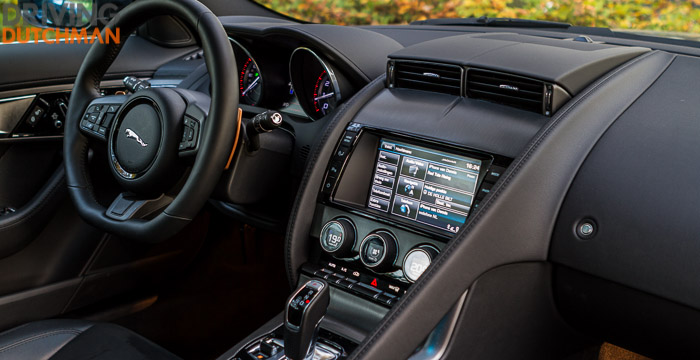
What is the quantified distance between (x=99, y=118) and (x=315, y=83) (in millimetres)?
581

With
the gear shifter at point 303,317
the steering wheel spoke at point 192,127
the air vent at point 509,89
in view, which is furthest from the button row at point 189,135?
the air vent at point 509,89

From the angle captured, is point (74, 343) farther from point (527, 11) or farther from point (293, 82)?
point (527, 11)

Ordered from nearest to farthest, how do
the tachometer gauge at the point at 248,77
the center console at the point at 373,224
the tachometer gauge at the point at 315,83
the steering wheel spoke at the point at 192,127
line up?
the center console at the point at 373,224, the steering wheel spoke at the point at 192,127, the tachometer gauge at the point at 315,83, the tachometer gauge at the point at 248,77

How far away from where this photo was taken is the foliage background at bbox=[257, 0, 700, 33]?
174 cm

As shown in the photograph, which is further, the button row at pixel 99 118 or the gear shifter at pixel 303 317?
the button row at pixel 99 118

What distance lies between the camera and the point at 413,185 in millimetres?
1346

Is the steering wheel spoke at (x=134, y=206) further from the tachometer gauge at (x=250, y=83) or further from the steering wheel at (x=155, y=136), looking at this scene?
the tachometer gauge at (x=250, y=83)

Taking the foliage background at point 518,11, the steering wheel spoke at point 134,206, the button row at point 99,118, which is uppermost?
the foliage background at point 518,11

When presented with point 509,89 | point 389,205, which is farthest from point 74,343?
point 509,89

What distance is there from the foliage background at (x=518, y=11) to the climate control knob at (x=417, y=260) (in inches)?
40.0

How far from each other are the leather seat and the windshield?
1.36 m

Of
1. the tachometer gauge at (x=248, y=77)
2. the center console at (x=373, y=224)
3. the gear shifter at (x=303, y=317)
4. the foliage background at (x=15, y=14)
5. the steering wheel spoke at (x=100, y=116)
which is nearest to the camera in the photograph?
the gear shifter at (x=303, y=317)

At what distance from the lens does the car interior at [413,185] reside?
A: 114 cm

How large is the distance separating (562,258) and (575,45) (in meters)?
0.53
